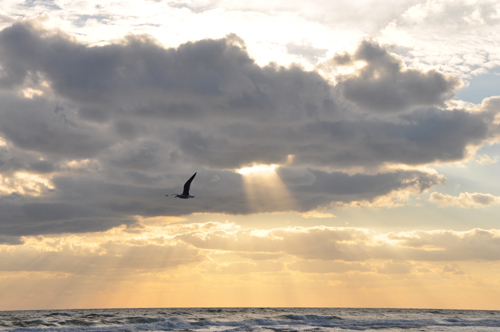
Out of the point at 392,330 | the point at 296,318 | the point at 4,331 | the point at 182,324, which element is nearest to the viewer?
the point at 4,331

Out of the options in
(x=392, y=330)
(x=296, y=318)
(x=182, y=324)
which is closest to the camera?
(x=392, y=330)

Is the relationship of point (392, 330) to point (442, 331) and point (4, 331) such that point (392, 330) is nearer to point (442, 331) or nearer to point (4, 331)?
point (442, 331)

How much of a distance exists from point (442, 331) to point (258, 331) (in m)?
29.6

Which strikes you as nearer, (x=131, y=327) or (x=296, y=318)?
(x=131, y=327)

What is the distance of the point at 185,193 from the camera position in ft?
261

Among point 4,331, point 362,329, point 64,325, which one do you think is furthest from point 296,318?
point 4,331

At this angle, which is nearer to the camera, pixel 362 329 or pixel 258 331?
pixel 258 331

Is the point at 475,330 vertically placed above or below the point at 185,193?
below

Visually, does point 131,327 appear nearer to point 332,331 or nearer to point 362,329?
point 332,331

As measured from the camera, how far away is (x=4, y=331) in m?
70.9

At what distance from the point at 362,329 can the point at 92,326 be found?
45.6 m

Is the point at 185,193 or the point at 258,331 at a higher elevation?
the point at 185,193

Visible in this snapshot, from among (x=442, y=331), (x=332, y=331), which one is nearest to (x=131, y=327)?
(x=332, y=331)

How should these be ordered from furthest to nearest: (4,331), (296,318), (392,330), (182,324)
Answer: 1. (296,318)
2. (182,324)
3. (392,330)
4. (4,331)
